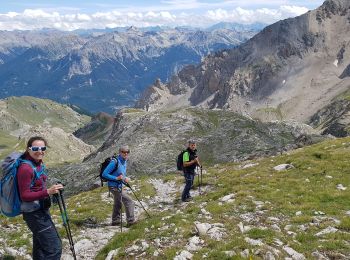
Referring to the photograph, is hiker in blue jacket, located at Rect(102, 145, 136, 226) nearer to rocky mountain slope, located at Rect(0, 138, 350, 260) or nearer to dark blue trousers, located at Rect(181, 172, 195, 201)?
rocky mountain slope, located at Rect(0, 138, 350, 260)

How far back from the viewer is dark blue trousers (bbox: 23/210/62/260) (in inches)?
488

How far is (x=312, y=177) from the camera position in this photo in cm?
2648

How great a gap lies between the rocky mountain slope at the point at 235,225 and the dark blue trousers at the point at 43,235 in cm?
318

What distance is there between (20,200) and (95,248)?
5.85m

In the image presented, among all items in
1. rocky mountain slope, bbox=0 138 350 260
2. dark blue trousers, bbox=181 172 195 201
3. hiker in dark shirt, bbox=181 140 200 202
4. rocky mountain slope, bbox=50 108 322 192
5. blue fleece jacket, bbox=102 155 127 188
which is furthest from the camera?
rocky mountain slope, bbox=50 108 322 192

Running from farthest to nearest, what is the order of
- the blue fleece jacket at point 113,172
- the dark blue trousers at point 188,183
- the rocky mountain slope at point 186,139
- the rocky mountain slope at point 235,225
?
the rocky mountain slope at point 186,139 < the dark blue trousers at point 188,183 < the blue fleece jacket at point 113,172 < the rocky mountain slope at point 235,225

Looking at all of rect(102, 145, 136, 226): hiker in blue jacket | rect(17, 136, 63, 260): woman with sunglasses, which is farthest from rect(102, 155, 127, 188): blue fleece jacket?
rect(17, 136, 63, 260): woman with sunglasses

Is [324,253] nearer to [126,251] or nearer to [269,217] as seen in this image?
[269,217]

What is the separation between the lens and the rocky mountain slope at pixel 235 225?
14561 mm

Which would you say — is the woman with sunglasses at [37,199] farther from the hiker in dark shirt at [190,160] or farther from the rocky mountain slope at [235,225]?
the hiker in dark shirt at [190,160]

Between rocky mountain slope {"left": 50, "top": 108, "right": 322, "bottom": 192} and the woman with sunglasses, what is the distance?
189 feet

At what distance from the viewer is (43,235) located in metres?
12.5

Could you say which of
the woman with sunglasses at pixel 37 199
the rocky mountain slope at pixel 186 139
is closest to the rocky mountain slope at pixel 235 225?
the woman with sunglasses at pixel 37 199

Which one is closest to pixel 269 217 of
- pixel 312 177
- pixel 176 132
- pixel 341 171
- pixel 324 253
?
pixel 324 253
